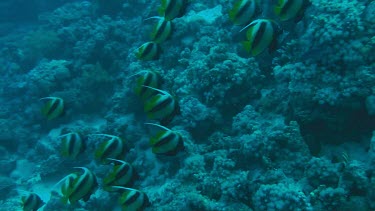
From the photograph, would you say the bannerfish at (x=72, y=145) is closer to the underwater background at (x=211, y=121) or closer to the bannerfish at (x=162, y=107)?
the underwater background at (x=211, y=121)

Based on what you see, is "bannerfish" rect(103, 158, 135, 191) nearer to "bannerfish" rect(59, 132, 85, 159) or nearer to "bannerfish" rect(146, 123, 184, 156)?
"bannerfish" rect(146, 123, 184, 156)

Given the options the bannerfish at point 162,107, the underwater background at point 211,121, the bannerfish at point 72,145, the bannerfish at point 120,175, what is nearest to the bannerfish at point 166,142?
the underwater background at point 211,121

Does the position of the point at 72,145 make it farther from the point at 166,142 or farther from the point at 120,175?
the point at 166,142

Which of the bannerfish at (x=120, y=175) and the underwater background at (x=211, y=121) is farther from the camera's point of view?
the underwater background at (x=211, y=121)

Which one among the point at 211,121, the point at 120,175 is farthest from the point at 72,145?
the point at 211,121

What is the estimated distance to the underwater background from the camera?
14.0 ft

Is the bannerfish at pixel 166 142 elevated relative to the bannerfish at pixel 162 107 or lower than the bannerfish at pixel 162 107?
lower

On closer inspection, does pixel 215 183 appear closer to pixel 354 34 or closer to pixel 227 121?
pixel 227 121

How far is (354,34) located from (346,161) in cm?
186

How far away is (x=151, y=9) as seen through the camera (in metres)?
10.5

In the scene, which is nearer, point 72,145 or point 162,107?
point 162,107

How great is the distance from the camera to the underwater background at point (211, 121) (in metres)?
4.27

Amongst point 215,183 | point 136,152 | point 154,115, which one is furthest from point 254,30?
point 136,152

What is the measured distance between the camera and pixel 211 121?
645 cm
